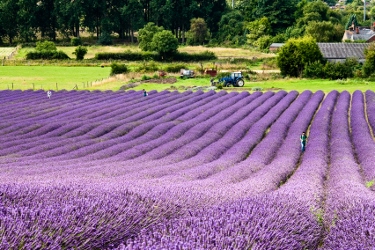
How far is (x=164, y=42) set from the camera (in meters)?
71.1

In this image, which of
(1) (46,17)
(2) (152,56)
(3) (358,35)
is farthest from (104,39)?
(3) (358,35)

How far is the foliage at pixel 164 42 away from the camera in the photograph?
71.2m

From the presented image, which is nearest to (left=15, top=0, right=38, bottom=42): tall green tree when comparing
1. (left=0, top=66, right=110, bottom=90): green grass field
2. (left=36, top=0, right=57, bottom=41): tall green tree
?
(left=36, top=0, right=57, bottom=41): tall green tree

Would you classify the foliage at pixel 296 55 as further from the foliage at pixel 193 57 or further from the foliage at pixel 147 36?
the foliage at pixel 147 36

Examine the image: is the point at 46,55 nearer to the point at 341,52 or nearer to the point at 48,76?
the point at 48,76

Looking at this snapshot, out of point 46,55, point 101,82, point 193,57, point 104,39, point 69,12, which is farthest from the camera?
point 69,12

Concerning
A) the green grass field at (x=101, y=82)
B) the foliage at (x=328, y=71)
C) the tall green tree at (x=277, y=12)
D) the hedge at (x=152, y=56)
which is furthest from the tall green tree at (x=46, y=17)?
the foliage at (x=328, y=71)

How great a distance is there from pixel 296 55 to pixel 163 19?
5347 centimetres

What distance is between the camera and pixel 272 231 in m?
5.58

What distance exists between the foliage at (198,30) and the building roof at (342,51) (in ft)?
119

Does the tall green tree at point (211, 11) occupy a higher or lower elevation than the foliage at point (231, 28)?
higher

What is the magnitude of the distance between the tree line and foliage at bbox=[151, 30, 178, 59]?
21.1 m

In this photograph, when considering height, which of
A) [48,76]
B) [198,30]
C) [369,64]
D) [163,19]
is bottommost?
[48,76]

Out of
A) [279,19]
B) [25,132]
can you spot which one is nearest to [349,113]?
[25,132]
